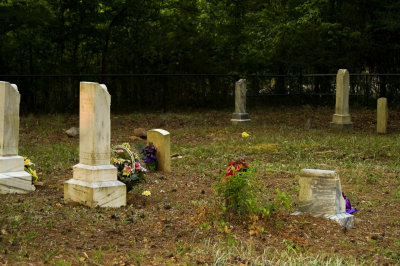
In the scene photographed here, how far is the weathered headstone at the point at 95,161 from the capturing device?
798cm

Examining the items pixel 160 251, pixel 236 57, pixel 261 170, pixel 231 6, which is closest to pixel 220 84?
pixel 236 57

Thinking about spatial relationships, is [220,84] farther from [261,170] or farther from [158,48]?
[261,170]

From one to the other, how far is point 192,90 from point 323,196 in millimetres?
16027

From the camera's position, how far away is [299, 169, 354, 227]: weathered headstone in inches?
287

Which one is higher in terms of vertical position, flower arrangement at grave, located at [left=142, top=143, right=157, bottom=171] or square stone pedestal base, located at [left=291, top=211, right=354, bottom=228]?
flower arrangement at grave, located at [left=142, top=143, right=157, bottom=171]

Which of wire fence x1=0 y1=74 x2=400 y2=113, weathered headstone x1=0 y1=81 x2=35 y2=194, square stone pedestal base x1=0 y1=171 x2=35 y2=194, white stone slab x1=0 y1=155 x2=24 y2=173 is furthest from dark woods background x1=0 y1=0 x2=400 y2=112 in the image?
square stone pedestal base x1=0 y1=171 x2=35 y2=194

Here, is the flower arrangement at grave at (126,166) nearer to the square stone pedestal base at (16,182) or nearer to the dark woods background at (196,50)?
the square stone pedestal base at (16,182)

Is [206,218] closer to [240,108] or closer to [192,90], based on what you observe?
[240,108]

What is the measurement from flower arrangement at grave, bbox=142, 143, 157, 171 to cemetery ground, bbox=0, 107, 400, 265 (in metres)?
0.36

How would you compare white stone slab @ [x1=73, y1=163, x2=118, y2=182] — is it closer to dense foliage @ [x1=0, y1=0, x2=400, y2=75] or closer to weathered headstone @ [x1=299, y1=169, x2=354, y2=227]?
weathered headstone @ [x1=299, y1=169, x2=354, y2=227]

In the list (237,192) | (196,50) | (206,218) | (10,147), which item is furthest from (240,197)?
(196,50)

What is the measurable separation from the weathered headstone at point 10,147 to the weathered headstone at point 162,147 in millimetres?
2468

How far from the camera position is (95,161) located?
806 centimetres

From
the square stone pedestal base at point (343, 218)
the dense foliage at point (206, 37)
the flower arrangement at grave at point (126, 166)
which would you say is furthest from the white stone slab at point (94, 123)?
the dense foliage at point (206, 37)
